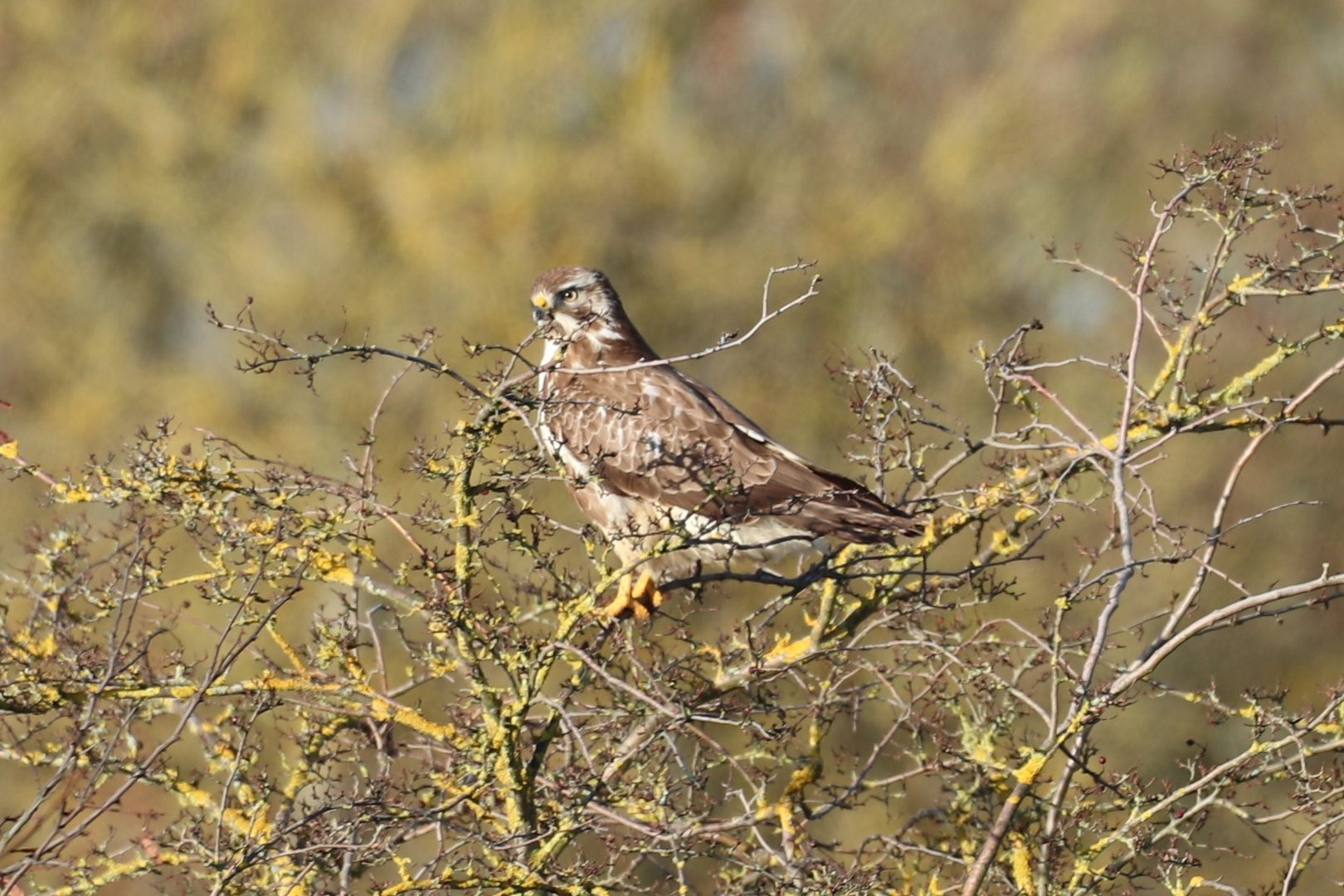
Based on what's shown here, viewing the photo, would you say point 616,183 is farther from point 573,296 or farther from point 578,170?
point 573,296

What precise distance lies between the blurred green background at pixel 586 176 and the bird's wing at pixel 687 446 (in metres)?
7.98

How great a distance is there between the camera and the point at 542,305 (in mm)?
6629

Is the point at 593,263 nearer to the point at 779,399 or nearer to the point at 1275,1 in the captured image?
the point at 779,399

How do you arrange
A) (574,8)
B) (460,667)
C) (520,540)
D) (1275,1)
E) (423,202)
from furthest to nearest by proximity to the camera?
(1275,1), (574,8), (423,202), (460,667), (520,540)

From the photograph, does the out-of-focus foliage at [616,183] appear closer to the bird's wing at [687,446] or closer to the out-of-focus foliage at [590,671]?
the bird's wing at [687,446]

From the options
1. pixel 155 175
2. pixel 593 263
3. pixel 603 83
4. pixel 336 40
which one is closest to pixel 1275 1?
pixel 603 83

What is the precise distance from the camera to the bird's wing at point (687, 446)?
5.06 m

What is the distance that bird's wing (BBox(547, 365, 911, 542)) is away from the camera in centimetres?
506

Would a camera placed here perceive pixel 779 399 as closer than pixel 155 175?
Yes

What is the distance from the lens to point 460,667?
4082 millimetres

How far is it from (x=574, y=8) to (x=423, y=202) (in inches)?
105

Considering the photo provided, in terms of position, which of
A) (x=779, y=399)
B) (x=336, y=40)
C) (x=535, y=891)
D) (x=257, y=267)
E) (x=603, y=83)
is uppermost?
(x=336, y=40)

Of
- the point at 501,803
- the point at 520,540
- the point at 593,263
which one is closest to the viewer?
the point at 520,540

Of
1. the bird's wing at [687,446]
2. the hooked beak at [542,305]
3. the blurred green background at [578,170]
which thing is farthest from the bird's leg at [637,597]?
the blurred green background at [578,170]
